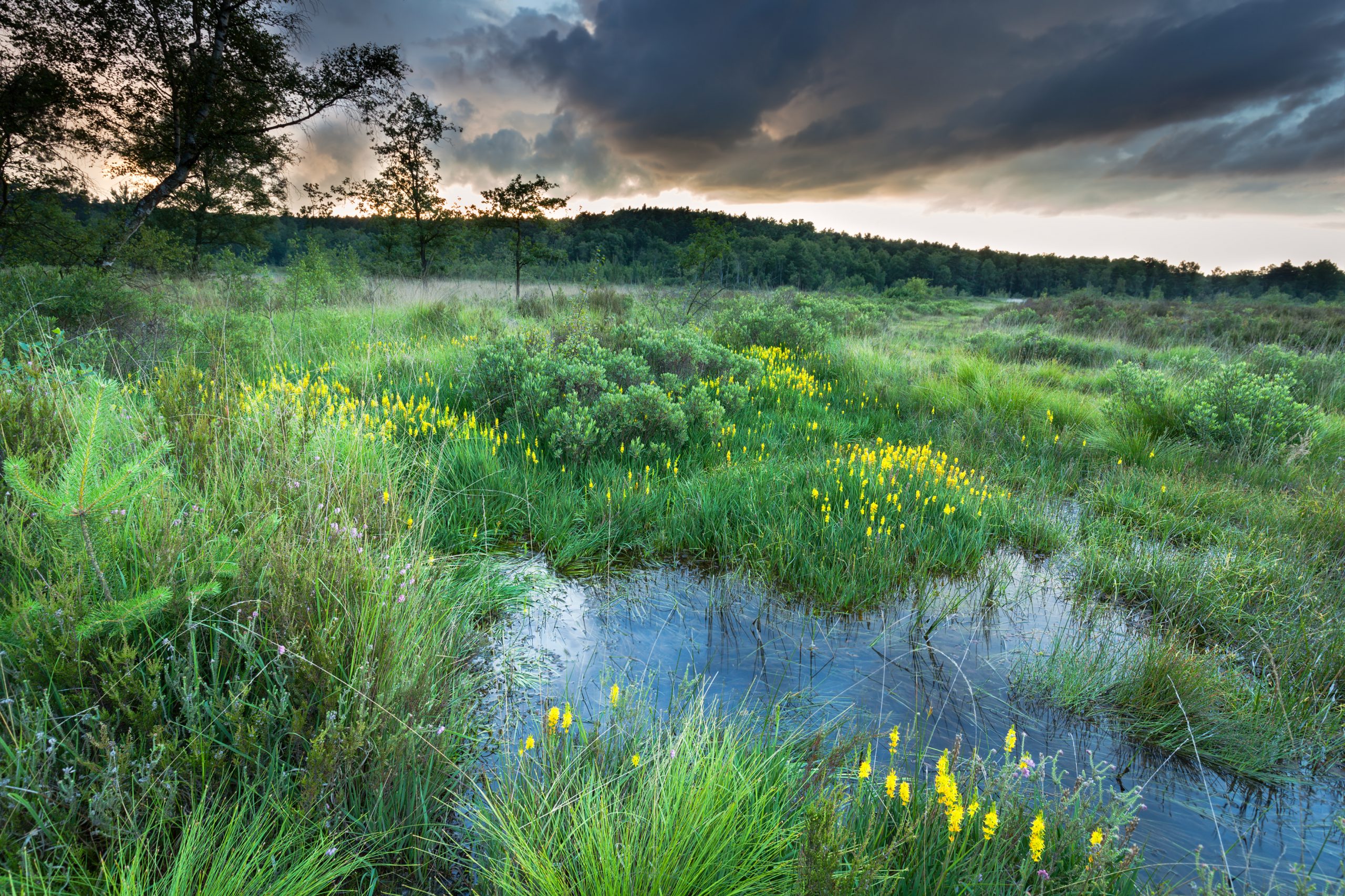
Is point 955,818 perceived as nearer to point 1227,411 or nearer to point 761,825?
point 761,825

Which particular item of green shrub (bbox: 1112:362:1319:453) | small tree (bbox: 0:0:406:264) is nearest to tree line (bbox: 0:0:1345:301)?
small tree (bbox: 0:0:406:264)

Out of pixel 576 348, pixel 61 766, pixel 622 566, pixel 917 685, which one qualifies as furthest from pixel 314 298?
pixel 917 685

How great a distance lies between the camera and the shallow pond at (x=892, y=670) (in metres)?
2.29

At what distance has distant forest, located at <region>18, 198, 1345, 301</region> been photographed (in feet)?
70.2

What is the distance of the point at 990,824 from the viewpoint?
1.66m

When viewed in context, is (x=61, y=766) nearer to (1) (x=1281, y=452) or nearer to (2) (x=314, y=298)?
(1) (x=1281, y=452)

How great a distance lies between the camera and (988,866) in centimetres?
172

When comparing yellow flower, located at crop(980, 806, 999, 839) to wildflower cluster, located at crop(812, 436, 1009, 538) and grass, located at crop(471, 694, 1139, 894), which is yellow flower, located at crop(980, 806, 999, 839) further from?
wildflower cluster, located at crop(812, 436, 1009, 538)

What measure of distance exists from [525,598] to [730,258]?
17.5m

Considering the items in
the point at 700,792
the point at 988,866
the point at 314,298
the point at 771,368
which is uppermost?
the point at 314,298

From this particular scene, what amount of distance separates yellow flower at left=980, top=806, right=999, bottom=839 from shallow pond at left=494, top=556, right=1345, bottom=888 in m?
0.70

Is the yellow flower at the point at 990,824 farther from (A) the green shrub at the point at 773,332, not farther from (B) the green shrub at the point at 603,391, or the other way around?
(A) the green shrub at the point at 773,332

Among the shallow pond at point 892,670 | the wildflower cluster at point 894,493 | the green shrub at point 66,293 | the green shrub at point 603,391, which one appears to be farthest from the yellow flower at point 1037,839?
the green shrub at point 66,293

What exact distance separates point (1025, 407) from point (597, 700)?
7.49 metres
